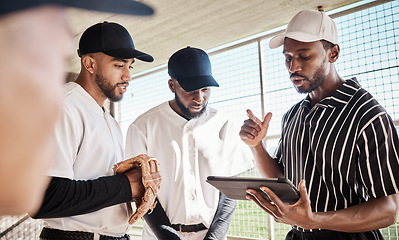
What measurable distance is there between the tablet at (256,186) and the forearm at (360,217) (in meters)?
0.16

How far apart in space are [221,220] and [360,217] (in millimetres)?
903

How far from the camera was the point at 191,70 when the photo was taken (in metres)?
2.49

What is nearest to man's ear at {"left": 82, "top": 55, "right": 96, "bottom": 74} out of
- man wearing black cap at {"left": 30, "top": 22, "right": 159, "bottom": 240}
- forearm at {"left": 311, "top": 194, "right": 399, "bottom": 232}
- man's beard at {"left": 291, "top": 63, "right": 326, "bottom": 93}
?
man wearing black cap at {"left": 30, "top": 22, "right": 159, "bottom": 240}

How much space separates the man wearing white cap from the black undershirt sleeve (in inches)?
25.0

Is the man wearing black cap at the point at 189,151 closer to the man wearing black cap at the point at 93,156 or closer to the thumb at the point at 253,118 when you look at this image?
the thumb at the point at 253,118

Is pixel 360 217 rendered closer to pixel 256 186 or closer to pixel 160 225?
pixel 256 186

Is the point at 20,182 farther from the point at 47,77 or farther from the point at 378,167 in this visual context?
the point at 378,167

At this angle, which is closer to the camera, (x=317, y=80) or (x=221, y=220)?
(x=317, y=80)

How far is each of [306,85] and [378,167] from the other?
598 millimetres

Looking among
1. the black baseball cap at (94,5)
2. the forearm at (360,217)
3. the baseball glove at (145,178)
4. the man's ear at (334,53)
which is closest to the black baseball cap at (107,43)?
the baseball glove at (145,178)

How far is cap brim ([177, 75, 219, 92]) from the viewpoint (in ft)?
7.77

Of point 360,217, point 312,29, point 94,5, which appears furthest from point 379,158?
point 94,5

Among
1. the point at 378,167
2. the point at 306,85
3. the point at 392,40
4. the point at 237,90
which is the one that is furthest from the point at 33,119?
the point at 237,90

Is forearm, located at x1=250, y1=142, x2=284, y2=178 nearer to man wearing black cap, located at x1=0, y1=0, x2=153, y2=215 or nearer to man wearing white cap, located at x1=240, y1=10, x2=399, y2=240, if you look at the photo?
man wearing white cap, located at x1=240, y1=10, x2=399, y2=240
